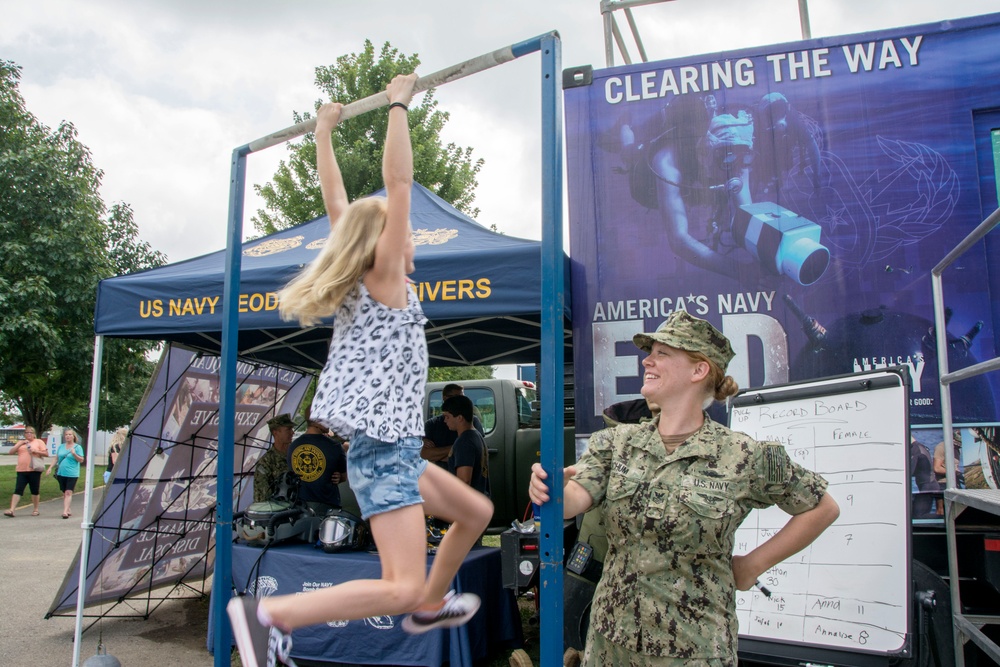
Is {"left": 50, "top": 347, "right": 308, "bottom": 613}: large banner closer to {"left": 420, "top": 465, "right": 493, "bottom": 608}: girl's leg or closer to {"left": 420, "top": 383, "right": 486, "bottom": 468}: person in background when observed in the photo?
{"left": 420, "top": 383, "right": 486, "bottom": 468}: person in background

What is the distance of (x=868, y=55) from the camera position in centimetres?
479

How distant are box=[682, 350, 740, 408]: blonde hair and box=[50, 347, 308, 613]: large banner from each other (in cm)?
417

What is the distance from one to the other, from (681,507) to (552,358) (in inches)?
27.1

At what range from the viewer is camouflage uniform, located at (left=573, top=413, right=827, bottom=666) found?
1992 mm

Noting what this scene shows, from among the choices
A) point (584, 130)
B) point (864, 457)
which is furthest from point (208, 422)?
point (864, 457)

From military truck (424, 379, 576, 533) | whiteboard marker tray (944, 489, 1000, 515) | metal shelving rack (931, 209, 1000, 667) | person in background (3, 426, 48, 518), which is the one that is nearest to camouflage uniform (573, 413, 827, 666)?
whiteboard marker tray (944, 489, 1000, 515)

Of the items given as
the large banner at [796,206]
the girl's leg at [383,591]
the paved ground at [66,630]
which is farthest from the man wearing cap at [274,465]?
the girl's leg at [383,591]

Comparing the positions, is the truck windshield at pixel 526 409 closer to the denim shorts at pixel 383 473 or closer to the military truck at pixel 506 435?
the military truck at pixel 506 435

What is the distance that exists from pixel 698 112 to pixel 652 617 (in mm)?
3819

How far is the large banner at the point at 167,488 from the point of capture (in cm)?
572

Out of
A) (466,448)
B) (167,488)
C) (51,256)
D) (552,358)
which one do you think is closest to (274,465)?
(167,488)

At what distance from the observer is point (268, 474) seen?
6.12 m

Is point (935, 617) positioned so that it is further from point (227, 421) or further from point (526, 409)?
point (526, 409)

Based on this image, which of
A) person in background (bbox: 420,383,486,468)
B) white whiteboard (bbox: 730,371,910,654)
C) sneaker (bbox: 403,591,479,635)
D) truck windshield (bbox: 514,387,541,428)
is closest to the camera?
sneaker (bbox: 403,591,479,635)
